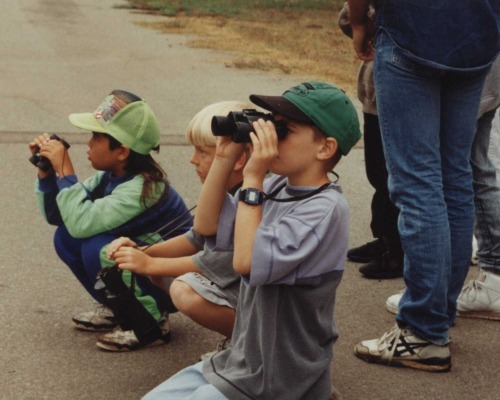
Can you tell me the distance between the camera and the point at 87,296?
4430 millimetres

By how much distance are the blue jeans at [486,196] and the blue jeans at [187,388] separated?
164 cm

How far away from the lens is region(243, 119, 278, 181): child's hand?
9.37 feet

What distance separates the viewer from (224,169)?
3.13 metres

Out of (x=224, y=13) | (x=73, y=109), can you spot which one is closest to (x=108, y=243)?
(x=73, y=109)

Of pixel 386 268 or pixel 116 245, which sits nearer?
pixel 116 245

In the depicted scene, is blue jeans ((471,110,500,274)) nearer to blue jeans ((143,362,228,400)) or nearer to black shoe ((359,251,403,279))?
→ black shoe ((359,251,403,279))

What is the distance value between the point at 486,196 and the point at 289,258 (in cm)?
168

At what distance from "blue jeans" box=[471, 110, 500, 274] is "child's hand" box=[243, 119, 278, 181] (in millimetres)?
1577

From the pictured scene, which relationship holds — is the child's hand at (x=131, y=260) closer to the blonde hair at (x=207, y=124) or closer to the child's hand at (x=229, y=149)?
the blonde hair at (x=207, y=124)

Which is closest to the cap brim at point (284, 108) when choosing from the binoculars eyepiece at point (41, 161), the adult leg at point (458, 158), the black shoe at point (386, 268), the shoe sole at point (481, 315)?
the adult leg at point (458, 158)

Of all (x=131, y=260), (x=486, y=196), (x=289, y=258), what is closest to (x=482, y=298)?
(x=486, y=196)

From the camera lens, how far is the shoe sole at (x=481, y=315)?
4254 millimetres

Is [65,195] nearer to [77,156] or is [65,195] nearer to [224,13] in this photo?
[77,156]

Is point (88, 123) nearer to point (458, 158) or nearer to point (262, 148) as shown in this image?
point (262, 148)
